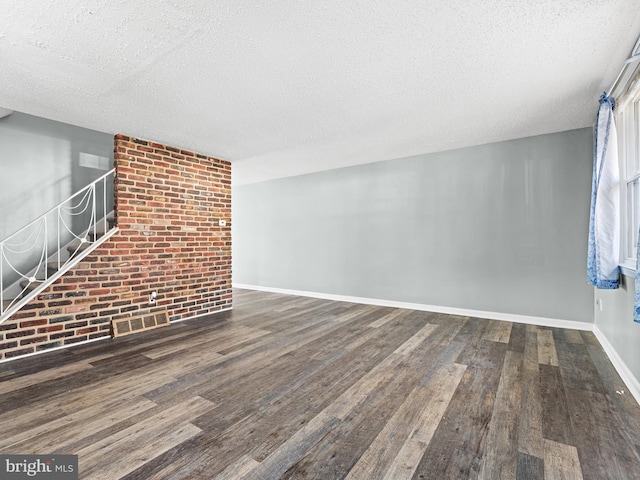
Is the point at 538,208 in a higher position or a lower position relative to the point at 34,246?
higher

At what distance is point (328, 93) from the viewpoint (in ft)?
8.61

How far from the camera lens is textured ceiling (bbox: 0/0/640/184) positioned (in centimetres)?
168

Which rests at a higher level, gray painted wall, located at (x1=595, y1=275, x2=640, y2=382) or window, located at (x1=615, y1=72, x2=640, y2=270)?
window, located at (x1=615, y1=72, x2=640, y2=270)

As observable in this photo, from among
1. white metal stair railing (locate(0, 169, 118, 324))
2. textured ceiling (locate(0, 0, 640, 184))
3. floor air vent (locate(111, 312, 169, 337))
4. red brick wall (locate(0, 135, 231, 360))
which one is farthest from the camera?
floor air vent (locate(111, 312, 169, 337))

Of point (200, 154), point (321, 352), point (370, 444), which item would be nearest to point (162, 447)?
point (370, 444)

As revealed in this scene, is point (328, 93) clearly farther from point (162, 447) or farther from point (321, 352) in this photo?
point (162, 447)

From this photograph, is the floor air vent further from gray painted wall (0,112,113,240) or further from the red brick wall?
gray painted wall (0,112,113,240)

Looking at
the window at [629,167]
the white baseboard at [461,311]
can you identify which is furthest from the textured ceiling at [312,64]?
the white baseboard at [461,311]

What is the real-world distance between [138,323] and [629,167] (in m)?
5.13

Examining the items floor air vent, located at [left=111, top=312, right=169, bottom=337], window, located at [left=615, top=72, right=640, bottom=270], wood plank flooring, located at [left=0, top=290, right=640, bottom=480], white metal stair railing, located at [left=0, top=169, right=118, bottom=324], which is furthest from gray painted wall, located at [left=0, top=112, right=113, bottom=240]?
window, located at [left=615, top=72, right=640, bottom=270]

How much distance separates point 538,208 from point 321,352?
3.25 m

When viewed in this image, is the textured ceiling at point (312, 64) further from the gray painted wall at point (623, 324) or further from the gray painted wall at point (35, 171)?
the gray painted wall at point (623, 324)

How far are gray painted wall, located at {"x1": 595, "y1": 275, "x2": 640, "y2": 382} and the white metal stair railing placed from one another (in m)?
4.89

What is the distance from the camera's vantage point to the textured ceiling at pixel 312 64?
1679 mm
